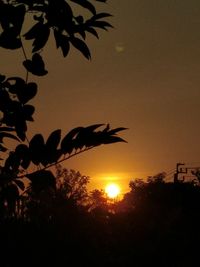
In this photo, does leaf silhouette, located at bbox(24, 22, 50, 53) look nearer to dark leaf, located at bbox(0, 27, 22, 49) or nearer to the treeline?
dark leaf, located at bbox(0, 27, 22, 49)

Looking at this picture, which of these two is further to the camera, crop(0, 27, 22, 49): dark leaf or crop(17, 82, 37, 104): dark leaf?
→ crop(17, 82, 37, 104): dark leaf

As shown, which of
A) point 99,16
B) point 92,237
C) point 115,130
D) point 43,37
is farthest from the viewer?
point 92,237

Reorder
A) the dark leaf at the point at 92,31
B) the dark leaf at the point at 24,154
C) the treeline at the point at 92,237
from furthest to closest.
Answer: the treeline at the point at 92,237 < the dark leaf at the point at 92,31 < the dark leaf at the point at 24,154

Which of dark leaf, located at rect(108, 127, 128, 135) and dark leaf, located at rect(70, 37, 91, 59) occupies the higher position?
dark leaf, located at rect(70, 37, 91, 59)

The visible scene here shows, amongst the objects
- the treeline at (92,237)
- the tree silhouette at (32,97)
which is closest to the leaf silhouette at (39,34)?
the tree silhouette at (32,97)

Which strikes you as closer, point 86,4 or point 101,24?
point 86,4

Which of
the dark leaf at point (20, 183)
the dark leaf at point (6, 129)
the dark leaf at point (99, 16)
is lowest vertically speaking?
→ the dark leaf at point (20, 183)

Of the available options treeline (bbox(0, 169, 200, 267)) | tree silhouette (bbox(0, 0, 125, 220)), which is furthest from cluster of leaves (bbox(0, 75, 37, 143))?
treeline (bbox(0, 169, 200, 267))

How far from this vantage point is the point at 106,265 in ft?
53.0

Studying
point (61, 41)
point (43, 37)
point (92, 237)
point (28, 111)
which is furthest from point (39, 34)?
point (92, 237)

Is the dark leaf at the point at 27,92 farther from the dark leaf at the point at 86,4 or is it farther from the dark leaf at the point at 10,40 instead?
the dark leaf at the point at 86,4

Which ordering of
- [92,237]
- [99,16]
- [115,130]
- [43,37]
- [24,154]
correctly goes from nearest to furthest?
[115,130], [24,154], [43,37], [99,16], [92,237]

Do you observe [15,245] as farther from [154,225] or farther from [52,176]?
[52,176]

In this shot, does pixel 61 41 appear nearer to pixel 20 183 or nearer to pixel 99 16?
pixel 99 16
